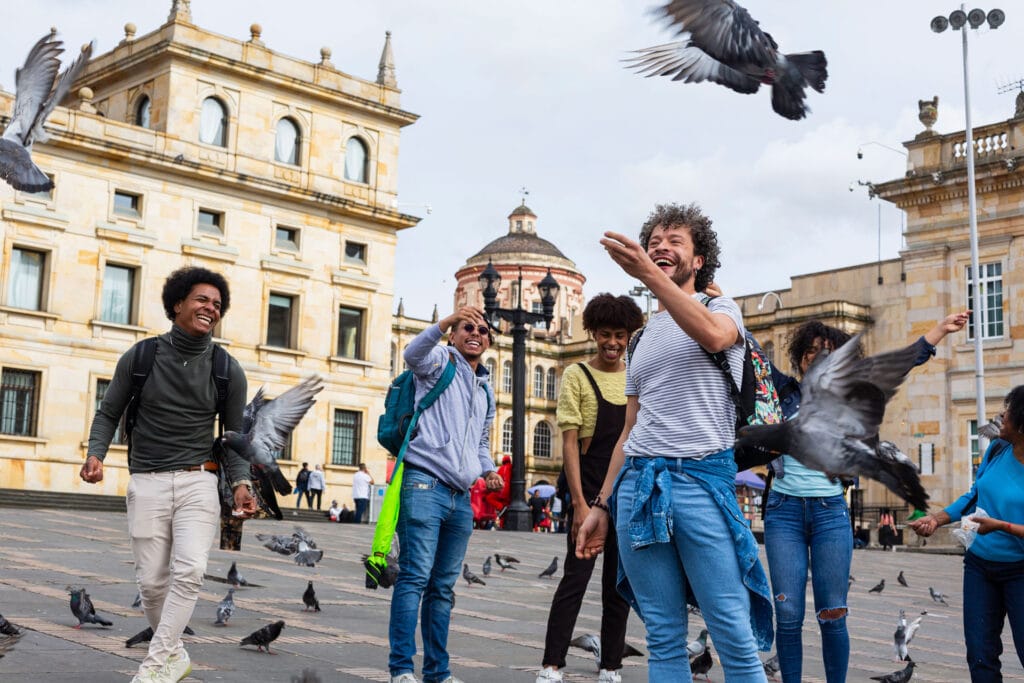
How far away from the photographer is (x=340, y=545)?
1778 cm

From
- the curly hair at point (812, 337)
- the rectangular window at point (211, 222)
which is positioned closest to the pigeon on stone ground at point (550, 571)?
the curly hair at point (812, 337)

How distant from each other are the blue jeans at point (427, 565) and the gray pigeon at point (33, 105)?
2377 millimetres

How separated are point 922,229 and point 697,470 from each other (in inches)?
1239

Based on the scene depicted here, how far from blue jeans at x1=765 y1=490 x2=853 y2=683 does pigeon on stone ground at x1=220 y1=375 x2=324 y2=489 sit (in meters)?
2.24

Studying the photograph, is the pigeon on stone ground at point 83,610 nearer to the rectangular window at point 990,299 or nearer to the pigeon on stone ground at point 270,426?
the pigeon on stone ground at point 270,426

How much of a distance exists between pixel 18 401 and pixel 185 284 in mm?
30600

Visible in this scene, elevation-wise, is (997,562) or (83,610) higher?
(997,562)

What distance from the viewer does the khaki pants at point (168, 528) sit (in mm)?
5246

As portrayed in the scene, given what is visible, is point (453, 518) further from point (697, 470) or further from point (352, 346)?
point (352, 346)

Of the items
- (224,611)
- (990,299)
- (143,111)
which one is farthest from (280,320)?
(224,611)

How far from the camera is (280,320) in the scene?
130 feet

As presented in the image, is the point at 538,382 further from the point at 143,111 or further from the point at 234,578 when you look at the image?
the point at 234,578

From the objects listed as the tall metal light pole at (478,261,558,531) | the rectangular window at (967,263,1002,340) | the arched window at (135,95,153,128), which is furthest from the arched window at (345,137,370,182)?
the rectangular window at (967,263,1002,340)

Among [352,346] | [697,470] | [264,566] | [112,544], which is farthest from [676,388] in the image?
[352,346]
